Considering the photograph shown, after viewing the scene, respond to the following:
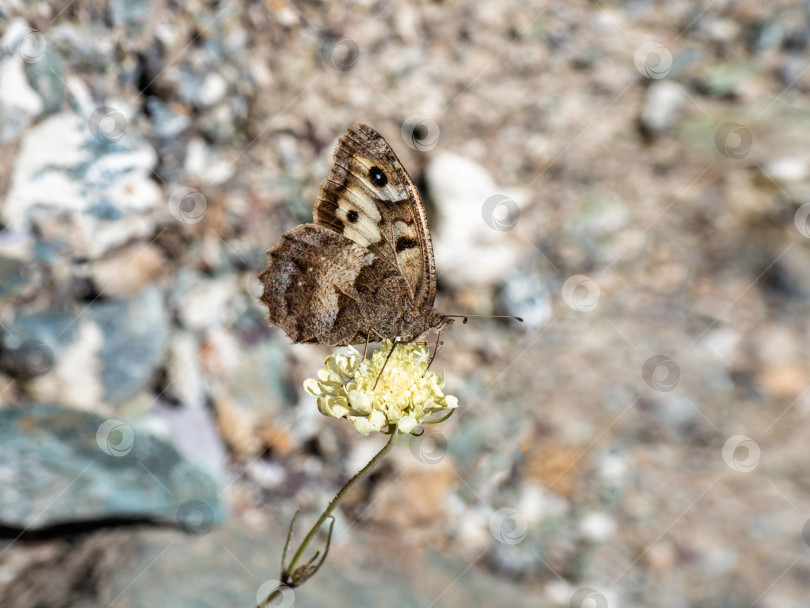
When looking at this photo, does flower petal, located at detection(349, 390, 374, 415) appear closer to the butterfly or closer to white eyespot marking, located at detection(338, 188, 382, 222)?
the butterfly

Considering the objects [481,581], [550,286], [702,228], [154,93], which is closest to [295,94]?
[154,93]

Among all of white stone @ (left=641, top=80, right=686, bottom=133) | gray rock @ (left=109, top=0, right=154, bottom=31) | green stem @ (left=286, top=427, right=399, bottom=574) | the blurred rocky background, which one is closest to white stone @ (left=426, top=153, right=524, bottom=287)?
the blurred rocky background

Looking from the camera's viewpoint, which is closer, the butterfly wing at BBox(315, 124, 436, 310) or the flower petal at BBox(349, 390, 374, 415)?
the flower petal at BBox(349, 390, 374, 415)

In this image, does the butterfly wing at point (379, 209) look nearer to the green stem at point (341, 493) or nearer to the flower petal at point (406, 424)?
the flower petal at point (406, 424)

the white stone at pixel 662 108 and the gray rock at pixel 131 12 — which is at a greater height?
the white stone at pixel 662 108

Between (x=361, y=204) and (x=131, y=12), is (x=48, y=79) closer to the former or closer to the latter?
(x=131, y=12)

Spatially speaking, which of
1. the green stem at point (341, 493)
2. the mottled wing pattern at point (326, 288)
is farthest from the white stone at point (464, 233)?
the green stem at point (341, 493)

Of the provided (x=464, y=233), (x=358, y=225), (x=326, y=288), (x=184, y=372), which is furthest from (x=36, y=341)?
(x=464, y=233)
